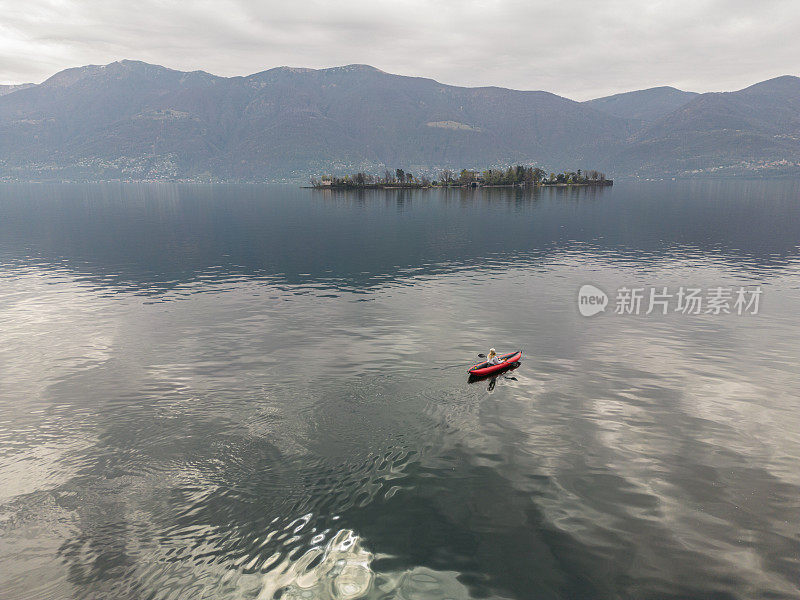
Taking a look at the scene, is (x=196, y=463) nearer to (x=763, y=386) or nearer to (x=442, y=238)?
(x=763, y=386)

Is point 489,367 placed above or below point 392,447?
above

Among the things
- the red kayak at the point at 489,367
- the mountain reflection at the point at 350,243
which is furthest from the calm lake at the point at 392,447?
the mountain reflection at the point at 350,243

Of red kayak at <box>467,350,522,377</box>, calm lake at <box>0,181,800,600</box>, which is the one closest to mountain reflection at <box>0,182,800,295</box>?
calm lake at <box>0,181,800,600</box>

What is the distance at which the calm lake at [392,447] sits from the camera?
762 inches

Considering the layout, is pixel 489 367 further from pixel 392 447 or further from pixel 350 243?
pixel 350 243

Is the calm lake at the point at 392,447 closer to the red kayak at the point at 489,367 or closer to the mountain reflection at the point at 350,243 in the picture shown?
the red kayak at the point at 489,367

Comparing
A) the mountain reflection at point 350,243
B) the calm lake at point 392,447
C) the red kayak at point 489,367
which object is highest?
the mountain reflection at point 350,243

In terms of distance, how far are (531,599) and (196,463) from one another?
21.0m

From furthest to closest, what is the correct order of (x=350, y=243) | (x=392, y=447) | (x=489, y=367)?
1. (x=350, y=243)
2. (x=489, y=367)
3. (x=392, y=447)

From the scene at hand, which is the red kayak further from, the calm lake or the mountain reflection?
the mountain reflection

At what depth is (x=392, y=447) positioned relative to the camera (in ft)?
91.1

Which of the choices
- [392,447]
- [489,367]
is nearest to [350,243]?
[489,367]

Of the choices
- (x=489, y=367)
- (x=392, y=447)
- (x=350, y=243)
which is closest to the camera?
(x=392, y=447)

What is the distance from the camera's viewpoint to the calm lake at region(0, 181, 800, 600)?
19344 millimetres
